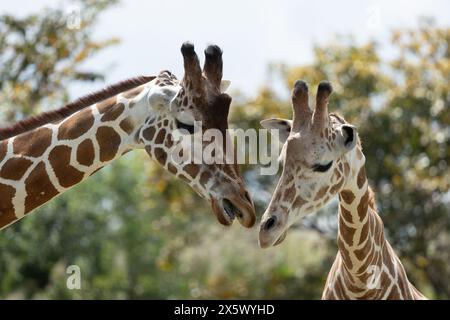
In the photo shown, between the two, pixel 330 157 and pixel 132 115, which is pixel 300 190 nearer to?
pixel 330 157

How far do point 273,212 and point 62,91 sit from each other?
14.6 m

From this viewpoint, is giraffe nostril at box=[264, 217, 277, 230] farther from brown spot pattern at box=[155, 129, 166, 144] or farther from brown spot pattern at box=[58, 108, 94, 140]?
brown spot pattern at box=[58, 108, 94, 140]

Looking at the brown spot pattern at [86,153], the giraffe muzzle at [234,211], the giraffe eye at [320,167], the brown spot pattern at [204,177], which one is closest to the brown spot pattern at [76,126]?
the brown spot pattern at [86,153]

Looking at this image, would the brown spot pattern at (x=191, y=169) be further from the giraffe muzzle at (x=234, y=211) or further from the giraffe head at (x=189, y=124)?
the giraffe muzzle at (x=234, y=211)

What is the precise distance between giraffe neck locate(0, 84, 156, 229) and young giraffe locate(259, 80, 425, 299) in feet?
4.57

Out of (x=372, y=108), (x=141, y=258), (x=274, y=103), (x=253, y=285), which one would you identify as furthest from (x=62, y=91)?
(x=141, y=258)

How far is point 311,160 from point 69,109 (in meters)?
2.21

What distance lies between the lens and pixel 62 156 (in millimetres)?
9266

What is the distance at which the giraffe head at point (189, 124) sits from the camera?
9086 mm

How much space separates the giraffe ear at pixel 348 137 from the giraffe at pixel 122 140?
4.15 ft

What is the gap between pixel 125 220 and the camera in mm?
36312

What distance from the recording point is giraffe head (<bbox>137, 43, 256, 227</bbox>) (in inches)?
358

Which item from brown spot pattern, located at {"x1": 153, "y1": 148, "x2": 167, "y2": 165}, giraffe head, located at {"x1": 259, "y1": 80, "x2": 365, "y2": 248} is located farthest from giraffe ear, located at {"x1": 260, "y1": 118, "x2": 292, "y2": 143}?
brown spot pattern, located at {"x1": 153, "y1": 148, "x2": 167, "y2": 165}

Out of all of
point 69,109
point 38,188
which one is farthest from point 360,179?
point 38,188
